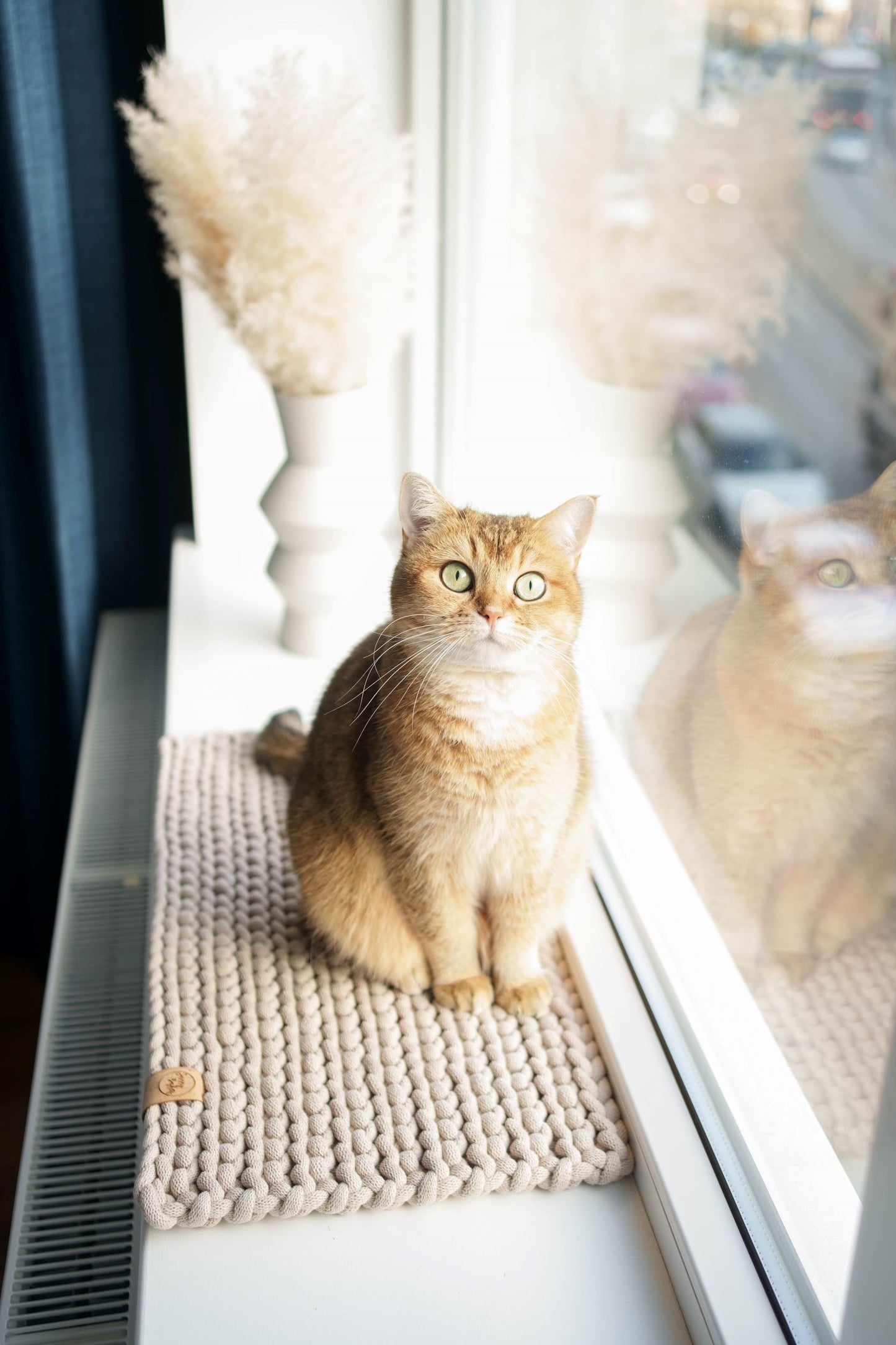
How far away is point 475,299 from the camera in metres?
1.52

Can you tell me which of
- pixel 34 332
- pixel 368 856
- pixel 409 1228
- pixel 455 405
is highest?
pixel 34 332

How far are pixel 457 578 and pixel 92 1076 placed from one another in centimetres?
60

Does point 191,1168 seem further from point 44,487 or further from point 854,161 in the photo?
point 44,487

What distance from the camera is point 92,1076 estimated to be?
3.40 feet

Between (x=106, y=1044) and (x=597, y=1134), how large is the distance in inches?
19.7

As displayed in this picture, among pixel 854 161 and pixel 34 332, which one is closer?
pixel 854 161

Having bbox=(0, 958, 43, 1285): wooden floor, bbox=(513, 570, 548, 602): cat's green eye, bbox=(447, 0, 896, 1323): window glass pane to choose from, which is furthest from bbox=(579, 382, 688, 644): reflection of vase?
bbox=(0, 958, 43, 1285): wooden floor

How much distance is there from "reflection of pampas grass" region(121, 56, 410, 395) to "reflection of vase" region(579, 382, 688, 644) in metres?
0.29

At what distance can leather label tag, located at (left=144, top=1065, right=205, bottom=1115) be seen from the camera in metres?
0.86

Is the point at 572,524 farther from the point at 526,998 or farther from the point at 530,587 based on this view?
the point at 526,998

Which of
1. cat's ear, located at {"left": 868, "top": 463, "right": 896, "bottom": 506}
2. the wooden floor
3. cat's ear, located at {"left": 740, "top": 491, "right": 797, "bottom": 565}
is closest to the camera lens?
cat's ear, located at {"left": 868, "top": 463, "right": 896, "bottom": 506}

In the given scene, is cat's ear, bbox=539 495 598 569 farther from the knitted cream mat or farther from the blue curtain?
the blue curtain

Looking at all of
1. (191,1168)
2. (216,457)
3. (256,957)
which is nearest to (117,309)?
(216,457)

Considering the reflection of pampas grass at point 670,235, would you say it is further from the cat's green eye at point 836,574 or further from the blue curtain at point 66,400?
the blue curtain at point 66,400
